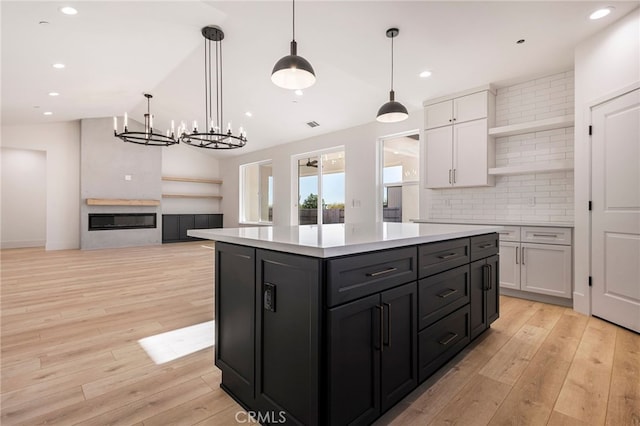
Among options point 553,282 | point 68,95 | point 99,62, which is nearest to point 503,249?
point 553,282

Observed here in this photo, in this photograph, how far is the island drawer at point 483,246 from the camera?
2.25 m

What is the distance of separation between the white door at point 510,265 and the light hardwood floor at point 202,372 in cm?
22

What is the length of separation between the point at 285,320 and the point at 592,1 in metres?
3.42

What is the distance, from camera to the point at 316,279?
47.3 inches

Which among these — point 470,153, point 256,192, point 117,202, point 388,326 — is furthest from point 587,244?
point 117,202

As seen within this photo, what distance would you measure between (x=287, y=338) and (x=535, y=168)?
12.1ft

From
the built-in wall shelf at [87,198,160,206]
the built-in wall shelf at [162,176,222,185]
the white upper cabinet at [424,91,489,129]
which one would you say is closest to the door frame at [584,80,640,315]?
the white upper cabinet at [424,91,489,129]

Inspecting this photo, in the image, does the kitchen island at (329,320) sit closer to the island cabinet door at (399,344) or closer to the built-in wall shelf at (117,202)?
the island cabinet door at (399,344)

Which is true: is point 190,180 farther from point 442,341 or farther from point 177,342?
point 442,341

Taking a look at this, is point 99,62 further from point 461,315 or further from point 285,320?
point 461,315

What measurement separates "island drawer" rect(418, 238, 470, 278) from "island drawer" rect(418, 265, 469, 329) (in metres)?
0.04

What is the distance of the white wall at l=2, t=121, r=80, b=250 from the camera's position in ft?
24.0

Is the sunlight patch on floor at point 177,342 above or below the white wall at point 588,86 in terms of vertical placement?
below

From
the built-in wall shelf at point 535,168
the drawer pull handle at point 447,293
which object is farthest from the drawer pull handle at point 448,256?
the built-in wall shelf at point 535,168
